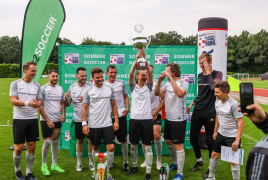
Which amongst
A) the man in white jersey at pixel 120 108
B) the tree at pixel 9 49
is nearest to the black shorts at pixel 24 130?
the man in white jersey at pixel 120 108

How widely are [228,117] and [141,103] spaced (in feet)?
4.93

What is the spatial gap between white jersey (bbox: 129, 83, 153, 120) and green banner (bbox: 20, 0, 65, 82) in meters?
2.46

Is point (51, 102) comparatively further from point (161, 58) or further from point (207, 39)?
point (207, 39)

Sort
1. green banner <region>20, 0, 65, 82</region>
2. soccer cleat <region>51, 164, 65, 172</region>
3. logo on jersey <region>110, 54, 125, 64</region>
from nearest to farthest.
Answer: soccer cleat <region>51, 164, 65, 172</region> < green banner <region>20, 0, 65, 82</region> < logo on jersey <region>110, 54, 125, 64</region>

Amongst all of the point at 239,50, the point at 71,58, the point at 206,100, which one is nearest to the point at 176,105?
the point at 206,100

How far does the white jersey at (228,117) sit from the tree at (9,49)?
7048 cm

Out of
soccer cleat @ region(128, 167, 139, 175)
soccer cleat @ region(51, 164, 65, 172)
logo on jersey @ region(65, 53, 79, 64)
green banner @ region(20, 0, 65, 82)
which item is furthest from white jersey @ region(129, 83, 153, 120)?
green banner @ region(20, 0, 65, 82)

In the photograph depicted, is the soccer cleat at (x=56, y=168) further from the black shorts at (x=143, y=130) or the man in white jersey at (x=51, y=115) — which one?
the black shorts at (x=143, y=130)

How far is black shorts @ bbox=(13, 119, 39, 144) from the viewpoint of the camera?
3803 mm

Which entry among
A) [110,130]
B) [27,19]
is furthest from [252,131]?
[27,19]

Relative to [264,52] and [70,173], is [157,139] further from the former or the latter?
[264,52]

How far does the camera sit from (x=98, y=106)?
3.91 meters

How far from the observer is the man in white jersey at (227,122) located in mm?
3283

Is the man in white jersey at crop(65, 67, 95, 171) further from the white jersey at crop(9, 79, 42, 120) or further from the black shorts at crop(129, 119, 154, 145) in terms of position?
the black shorts at crop(129, 119, 154, 145)
